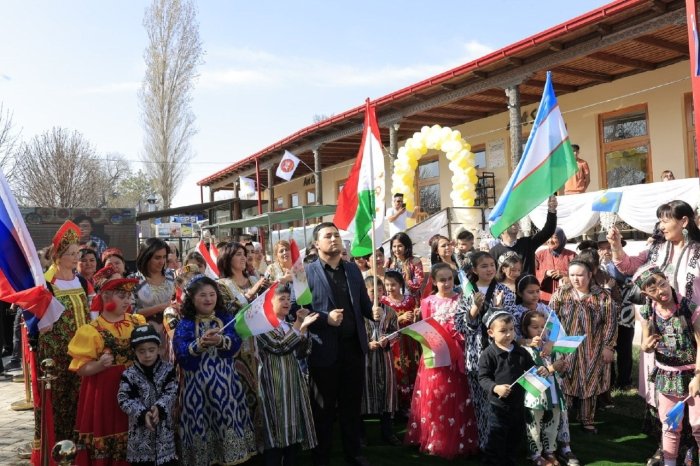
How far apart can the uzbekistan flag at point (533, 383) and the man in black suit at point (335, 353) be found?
1.14 meters

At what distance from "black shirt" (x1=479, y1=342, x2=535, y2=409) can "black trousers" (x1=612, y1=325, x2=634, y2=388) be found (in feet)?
10.0

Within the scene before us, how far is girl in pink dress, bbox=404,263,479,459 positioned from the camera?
4922 mm

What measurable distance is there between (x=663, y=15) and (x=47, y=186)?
26779 millimetres

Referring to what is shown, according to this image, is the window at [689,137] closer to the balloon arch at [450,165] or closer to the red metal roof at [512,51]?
the red metal roof at [512,51]

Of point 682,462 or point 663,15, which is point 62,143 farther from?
point 682,462

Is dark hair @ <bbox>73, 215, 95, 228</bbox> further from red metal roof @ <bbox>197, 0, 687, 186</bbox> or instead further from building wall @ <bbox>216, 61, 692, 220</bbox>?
building wall @ <bbox>216, 61, 692, 220</bbox>

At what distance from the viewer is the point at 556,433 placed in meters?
4.72

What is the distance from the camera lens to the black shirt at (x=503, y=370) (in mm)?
4461

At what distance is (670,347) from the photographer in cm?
429

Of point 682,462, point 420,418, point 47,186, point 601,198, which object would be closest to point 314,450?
point 420,418

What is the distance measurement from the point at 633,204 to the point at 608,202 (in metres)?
0.45

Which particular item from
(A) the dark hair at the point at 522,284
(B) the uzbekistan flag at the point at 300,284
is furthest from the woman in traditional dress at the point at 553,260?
(B) the uzbekistan flag at the point at 300,284

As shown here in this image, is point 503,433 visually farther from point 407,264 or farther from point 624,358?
point 624,358

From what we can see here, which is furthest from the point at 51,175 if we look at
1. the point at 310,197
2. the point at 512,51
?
the point at 512,51
